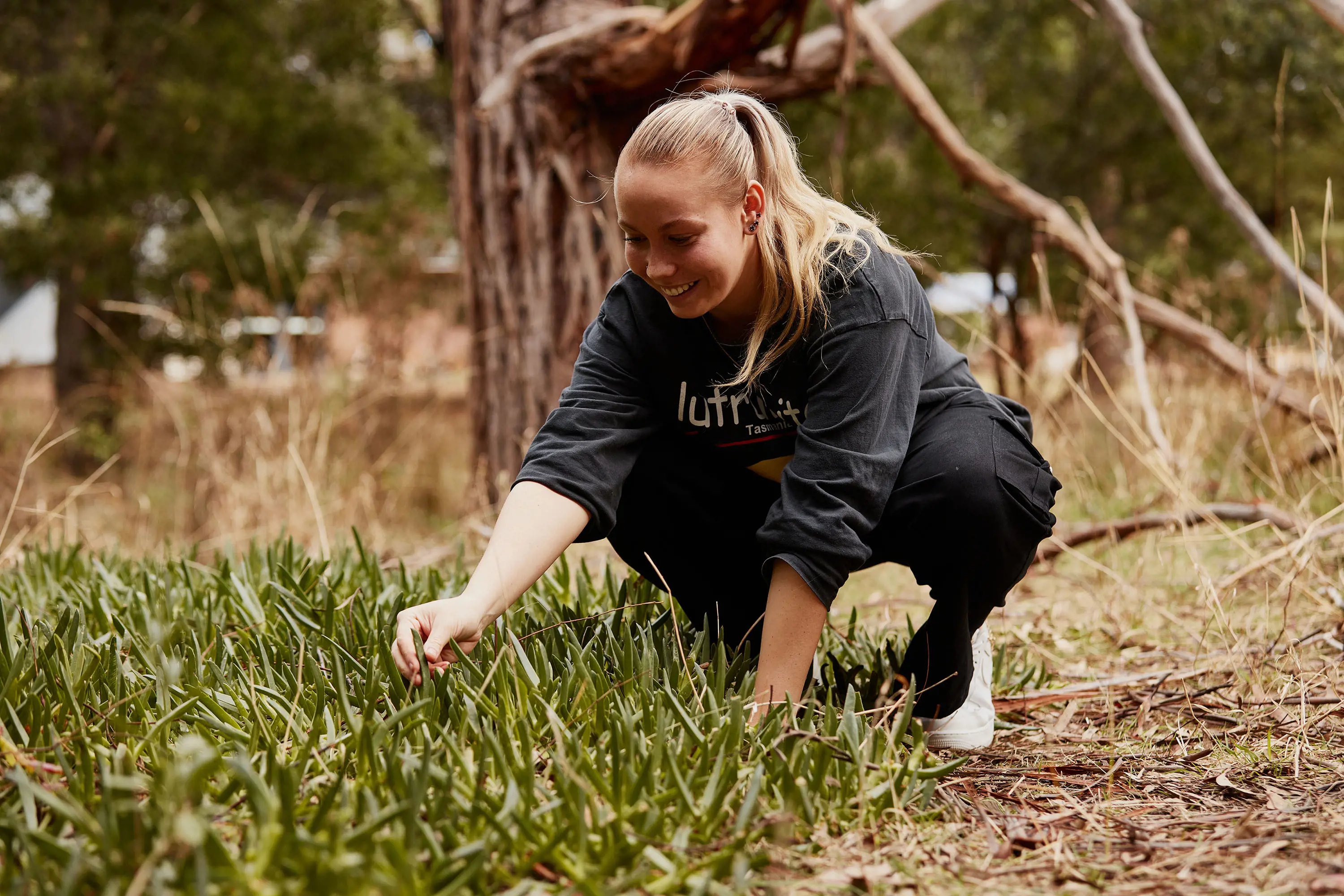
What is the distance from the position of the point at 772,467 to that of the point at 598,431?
369mm

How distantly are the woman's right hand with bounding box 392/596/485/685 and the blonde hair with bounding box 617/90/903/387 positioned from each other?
641 mm

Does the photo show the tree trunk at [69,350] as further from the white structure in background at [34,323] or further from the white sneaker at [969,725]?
the white structure in background at [34,323]

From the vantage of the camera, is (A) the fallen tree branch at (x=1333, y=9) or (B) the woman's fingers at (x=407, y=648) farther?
(A) the fallen tree branch at (x=1333, y=9)

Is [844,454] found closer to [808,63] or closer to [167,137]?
[808,63]

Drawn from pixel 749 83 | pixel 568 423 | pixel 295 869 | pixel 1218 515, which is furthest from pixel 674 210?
pixel 749 83

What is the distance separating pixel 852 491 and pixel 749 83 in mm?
2904

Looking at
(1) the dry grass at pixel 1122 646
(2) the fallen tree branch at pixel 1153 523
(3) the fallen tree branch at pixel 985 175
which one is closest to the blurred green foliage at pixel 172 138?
(1) the dry grass at pixel 1122 646

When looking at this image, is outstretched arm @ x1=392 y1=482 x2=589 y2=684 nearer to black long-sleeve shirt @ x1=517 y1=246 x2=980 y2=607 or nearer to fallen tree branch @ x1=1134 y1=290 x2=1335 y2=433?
black long-sleeve shirt @ x1=517 y1=246 x2=980 y2=607

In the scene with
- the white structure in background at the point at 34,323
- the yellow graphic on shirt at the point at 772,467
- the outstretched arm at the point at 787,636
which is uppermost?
the yellow graphic on shirt at the point at 772,467

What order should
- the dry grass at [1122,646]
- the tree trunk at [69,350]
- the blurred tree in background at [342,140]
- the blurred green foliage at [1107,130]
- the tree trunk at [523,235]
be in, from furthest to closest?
the tree trunk at [69,350] < the blurred green foliage at [1107,130] < the blurred tree in background at [342,140] < the tree trunk at [523,235] < the dry grass at [1122,646]

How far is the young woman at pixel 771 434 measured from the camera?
197 centimetres

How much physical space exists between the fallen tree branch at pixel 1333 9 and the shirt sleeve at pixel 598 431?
88.6 inches

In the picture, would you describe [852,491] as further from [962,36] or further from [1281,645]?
[962,36]

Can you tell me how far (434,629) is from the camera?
6.45ft
